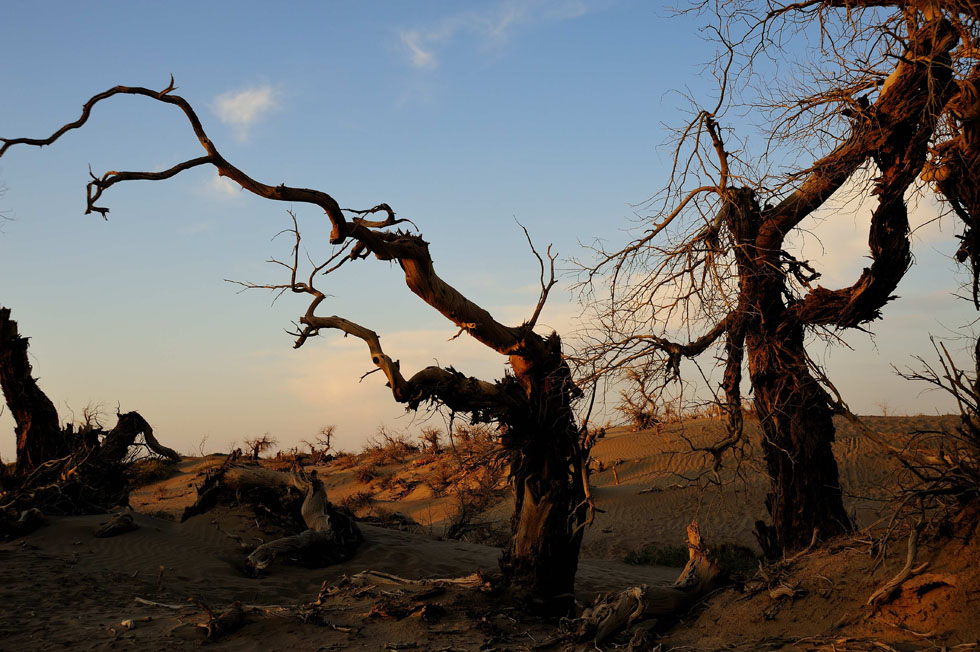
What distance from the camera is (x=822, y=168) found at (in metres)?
7.57

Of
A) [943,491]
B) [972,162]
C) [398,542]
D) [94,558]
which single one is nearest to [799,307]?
[972,162]

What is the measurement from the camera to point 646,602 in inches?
243

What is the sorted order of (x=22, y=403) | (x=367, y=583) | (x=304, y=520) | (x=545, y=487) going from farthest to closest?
(x=22, y=403) < (x=304, y=520) < (x=367, y=583) < (x=545, y=487)

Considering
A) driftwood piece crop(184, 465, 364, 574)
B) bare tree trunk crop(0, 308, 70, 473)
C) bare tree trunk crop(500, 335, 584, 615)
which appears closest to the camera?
bare tree trunk crop(500, 335, 584, 615)

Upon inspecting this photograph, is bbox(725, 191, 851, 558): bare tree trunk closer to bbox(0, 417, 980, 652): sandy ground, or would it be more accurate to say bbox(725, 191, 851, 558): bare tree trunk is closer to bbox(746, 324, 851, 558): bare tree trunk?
bbox(746, 324, 851, 558): bare tree trunk

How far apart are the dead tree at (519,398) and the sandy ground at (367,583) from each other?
0.69 meters

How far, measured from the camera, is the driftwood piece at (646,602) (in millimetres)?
5945

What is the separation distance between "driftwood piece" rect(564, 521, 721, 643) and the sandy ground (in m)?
0.26

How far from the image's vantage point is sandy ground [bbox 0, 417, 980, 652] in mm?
5898

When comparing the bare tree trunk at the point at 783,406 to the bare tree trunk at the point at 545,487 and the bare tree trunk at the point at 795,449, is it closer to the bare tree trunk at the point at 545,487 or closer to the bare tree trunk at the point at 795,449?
the bare tree trunk at the point at 795,449

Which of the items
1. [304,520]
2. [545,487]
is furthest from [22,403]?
[545,487]

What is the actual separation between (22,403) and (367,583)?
29.5 feet

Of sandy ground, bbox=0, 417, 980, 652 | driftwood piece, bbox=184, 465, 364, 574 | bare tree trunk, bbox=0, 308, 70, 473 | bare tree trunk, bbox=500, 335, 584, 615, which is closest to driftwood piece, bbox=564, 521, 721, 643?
sandy ground, bbox=0, 417, 980, 652

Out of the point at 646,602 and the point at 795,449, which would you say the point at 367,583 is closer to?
the point at 646,602
